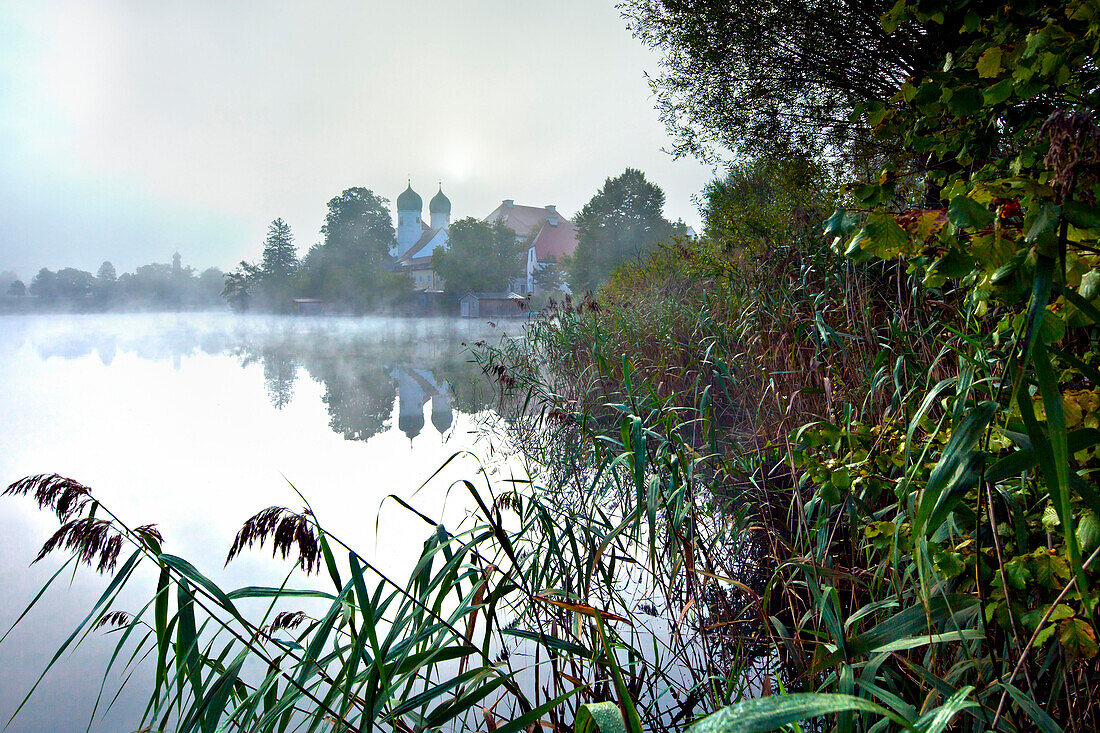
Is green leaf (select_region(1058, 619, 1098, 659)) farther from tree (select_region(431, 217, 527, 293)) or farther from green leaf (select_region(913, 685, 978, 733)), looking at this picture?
tree (select_region(431, 217, 527, 293))

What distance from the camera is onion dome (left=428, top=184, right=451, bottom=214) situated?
157 feet

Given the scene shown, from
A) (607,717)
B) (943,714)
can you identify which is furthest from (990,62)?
(607,717)

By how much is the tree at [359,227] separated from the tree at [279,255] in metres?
2.14

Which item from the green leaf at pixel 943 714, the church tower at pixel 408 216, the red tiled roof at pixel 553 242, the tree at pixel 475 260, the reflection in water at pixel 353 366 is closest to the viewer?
the green leaf at pixel 943 714

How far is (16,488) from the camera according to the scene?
103 centimetres

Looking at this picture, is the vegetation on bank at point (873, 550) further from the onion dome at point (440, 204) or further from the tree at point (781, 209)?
the onion dome at point (440, 204)

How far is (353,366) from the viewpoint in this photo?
993 centimetres

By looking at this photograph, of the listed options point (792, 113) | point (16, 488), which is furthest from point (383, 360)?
point (16, 488)

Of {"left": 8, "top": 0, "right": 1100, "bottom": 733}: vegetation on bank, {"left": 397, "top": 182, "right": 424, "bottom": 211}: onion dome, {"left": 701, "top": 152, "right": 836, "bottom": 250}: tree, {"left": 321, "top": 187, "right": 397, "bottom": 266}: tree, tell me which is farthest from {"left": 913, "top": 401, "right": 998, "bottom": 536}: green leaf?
{"left": 397, "top": 182, "right": 424, "bottom": 211}: onion dome

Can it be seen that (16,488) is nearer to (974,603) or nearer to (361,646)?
(361,646)

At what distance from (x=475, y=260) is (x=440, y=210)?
20717 millimetres

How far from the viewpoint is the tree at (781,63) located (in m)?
4.62

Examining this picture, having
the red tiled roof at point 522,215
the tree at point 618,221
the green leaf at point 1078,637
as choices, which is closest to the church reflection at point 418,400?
the green leaf at point 1078,637

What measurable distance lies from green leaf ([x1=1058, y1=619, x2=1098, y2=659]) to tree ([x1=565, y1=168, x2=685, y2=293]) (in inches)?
1040
